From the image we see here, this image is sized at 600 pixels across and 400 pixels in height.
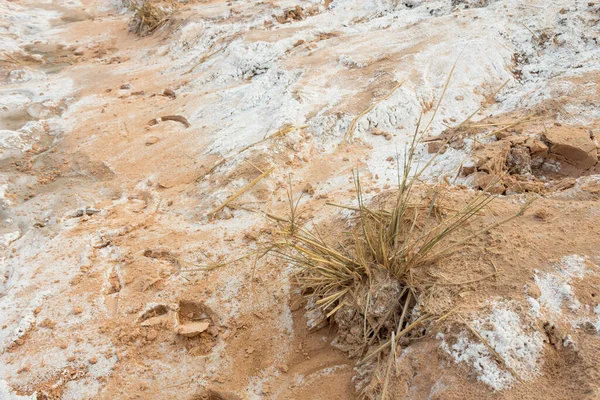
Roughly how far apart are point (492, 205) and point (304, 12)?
5902 mm

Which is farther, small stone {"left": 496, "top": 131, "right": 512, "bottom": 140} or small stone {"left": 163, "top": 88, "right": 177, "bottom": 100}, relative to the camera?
small stone {"left": 163, "top": 88, "right": 177, "bottom": 100}

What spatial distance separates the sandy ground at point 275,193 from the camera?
1690mm

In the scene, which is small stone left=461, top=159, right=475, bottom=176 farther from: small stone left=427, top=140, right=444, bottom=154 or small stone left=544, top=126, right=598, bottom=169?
small stone left=544, top=126, right=598, bottom=169

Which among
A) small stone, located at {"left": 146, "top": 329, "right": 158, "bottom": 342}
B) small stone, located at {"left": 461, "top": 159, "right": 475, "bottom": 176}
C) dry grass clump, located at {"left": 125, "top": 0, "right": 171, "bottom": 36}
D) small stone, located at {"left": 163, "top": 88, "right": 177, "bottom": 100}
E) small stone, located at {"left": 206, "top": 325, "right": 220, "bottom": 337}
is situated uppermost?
dry grass clump, located at {"left": 125, "top": 0, "right": 171, "bottom": 36}

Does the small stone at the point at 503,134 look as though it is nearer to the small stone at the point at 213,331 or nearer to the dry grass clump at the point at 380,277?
the dry grass clump at the point at 380,277

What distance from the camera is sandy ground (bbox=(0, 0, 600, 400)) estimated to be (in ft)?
5.55

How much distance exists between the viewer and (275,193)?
327 cm

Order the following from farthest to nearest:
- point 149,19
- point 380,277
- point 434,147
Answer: point 149,19 < point 434,147 < point 380,277

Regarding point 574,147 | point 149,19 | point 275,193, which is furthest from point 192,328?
point 149,19

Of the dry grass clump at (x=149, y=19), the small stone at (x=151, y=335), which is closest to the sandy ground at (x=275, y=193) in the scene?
the small stone at (x=151, y=335)

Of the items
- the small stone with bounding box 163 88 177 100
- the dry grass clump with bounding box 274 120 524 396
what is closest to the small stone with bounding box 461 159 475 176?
the dry grass clump with bounding box 274 120 524 396

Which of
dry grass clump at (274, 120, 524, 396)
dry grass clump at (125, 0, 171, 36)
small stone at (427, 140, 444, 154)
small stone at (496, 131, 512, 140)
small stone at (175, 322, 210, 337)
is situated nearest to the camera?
dry grass clump at (274, 120, 524, 396)

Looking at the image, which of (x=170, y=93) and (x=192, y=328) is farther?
(x=170, y=93)

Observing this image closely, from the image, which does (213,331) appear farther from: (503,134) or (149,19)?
(149,19)
